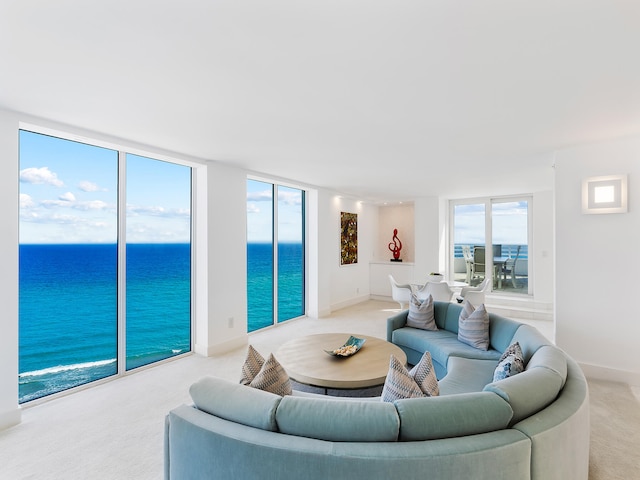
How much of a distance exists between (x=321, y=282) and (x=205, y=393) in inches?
190

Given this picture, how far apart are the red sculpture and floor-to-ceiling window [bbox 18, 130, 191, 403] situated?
534 cm

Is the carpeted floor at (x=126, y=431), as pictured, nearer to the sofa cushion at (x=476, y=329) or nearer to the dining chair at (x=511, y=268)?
the sofa cushion at (x=476, y=329)

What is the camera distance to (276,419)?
4.56ft

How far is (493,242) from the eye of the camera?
7.41 m

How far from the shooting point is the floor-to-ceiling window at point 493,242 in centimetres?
709

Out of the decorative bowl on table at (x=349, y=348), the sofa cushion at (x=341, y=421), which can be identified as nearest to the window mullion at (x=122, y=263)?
the decorative bowl on table at (x=349, y=348)

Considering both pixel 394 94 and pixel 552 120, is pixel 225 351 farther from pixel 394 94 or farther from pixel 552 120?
Answer: pixel 552 120

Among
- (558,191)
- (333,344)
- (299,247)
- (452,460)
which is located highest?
(558,191)

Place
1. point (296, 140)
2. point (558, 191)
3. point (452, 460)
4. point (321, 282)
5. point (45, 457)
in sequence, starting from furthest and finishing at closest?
point (321, 282), point (558, 191), point (296, 140), point (45, 457), point (452, 460)

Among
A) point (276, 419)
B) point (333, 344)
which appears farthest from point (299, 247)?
point (276, 419)

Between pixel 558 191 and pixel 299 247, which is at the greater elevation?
pixel 558 191

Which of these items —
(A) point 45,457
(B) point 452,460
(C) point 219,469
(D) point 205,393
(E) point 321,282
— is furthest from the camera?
(E) point 321,282

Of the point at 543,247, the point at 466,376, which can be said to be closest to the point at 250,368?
the point at 466,376

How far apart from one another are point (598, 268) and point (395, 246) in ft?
16.1
